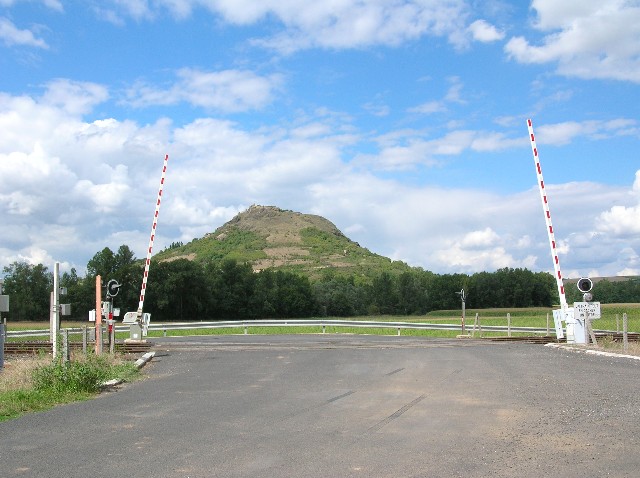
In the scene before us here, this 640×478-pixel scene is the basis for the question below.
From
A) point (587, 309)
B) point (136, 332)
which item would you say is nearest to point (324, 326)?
point (136, 332)

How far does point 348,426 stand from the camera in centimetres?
865

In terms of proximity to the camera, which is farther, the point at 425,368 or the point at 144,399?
the point at 425,368

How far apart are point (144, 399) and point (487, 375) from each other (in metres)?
6.83

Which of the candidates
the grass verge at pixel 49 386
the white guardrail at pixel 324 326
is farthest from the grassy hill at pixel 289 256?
the grass verge at pixel 49 386

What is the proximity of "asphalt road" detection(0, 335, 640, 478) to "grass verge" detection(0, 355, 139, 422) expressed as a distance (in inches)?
17.9

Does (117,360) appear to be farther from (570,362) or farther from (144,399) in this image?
(570,362)

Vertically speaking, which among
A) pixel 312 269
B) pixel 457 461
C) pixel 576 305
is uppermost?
pixel 312 269

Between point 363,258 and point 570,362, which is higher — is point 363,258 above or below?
above

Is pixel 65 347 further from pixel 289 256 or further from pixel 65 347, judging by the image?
pixel 289 256

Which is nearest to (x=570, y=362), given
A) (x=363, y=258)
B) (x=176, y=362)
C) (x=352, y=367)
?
(x=352, y=367)

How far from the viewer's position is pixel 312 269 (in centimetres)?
16250

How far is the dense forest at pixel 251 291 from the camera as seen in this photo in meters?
75.4

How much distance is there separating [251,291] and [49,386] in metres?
82.5

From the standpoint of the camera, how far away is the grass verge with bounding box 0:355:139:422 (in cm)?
1104
